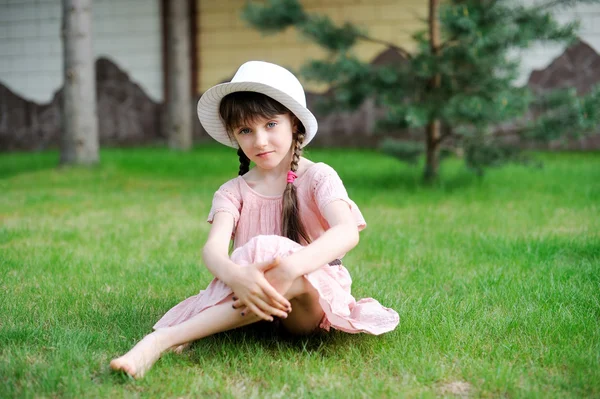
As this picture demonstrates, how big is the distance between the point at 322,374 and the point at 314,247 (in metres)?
0.39

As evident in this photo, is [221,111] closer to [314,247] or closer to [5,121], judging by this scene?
[314,247]

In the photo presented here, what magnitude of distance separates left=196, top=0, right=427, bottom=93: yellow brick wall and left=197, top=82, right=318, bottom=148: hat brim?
7.57 metres

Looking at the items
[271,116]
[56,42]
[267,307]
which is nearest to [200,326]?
[267,307]

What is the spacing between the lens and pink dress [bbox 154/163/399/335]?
227cm

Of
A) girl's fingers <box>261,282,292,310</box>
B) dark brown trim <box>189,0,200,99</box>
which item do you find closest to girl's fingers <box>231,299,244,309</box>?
girl's fingers <box>261,282,292,310</box>

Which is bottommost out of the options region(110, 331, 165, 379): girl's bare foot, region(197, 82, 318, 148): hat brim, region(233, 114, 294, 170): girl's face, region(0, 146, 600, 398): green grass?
region(0, 146, 600, 398): green grass

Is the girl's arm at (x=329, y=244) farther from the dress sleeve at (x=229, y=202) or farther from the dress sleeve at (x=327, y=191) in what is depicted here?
the dress sleeve at (x=229, y=202)

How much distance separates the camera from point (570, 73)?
9.80m

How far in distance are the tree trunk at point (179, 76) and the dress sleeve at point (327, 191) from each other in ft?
28.3

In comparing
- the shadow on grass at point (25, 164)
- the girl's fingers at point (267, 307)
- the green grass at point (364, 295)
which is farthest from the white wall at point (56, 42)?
the girl's fingers at point (267, 307)

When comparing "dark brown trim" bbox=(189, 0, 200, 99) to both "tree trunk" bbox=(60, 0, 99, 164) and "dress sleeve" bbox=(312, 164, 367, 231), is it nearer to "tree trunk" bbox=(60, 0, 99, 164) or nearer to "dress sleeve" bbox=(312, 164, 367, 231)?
"tree trunk" bbox=(60, 0, 99, 164)

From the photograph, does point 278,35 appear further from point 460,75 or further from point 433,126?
point 460,75

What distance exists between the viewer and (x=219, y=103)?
8.27 feet

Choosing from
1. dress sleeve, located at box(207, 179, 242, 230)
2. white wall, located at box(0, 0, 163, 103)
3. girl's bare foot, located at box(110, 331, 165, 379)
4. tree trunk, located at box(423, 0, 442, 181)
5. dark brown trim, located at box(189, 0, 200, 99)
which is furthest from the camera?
white wall, located at box(0, 0, 163, 103)
